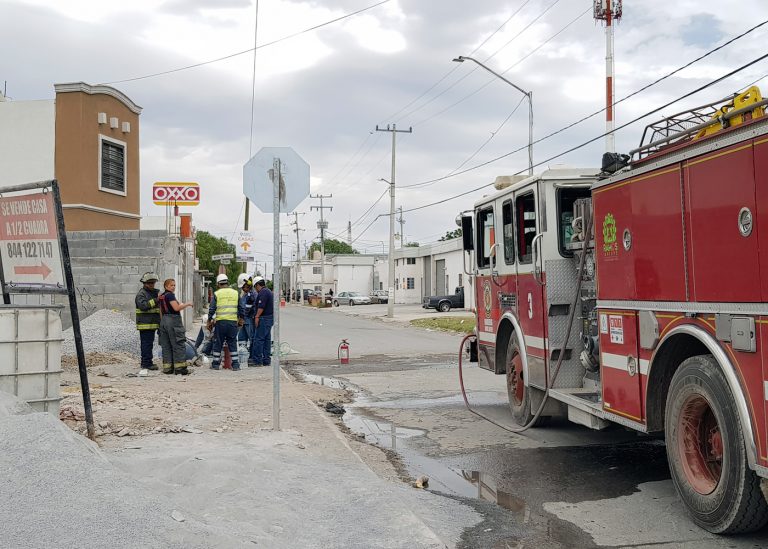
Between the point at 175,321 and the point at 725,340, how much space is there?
418 inches

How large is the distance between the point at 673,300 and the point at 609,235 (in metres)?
1.17

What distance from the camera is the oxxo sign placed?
30.6 meters

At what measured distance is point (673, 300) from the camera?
5.41m

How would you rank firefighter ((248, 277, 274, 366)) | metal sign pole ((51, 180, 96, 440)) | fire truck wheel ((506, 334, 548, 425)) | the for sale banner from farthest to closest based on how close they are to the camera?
firefighter ((248, 277, 274, 366))
fire truck wheel ((506, 334, 548, 425))
the for sale banner
metal sign pole ((51, 180, 96, 440))

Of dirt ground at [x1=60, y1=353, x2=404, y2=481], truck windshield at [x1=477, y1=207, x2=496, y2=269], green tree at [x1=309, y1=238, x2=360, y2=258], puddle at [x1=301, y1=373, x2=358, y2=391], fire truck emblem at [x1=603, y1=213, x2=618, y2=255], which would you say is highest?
green tree at [x1=309, y1=238, x2=360, y2=258]

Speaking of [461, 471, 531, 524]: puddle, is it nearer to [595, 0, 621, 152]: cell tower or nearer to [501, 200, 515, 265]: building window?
[501, 200, 515, 265]: building window

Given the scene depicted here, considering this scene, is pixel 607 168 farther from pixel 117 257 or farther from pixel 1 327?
pixel 117 257

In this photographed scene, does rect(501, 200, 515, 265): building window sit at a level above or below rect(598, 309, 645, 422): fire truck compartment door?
above

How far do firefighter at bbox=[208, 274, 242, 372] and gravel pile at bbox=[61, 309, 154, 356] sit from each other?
225 cm

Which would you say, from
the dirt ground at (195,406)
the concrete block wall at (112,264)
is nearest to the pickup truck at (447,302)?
the concrete block wall at (112,264)

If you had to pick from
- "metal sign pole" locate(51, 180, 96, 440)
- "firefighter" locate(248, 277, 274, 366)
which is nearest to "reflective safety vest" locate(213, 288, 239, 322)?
"firefighter" locate(248, 277, 274, 366)

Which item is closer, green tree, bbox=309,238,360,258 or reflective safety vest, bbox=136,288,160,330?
reflective safety vest, bbox=136,288,160,330

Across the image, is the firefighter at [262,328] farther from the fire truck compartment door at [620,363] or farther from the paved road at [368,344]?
the fire truck compartment door at [620,363]

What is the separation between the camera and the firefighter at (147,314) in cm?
1389
